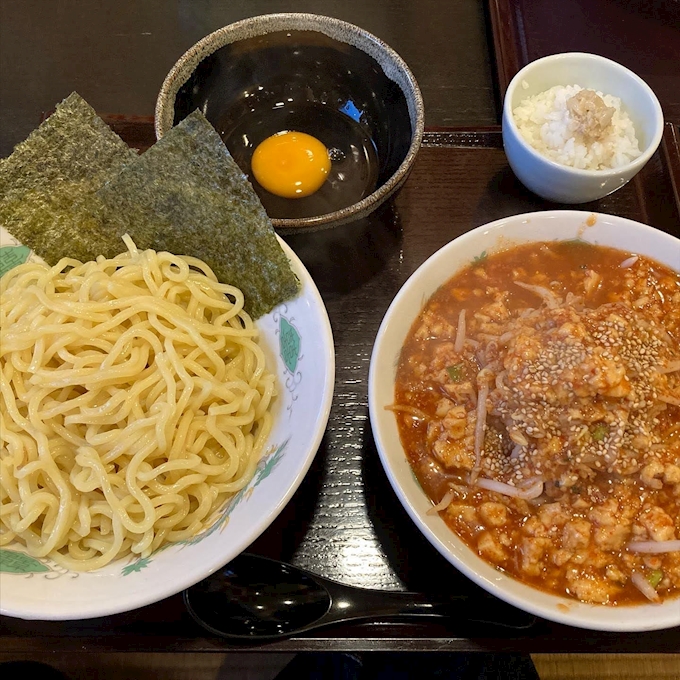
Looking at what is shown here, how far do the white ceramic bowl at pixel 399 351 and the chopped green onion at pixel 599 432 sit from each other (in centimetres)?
41

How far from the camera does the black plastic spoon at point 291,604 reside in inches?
57.9

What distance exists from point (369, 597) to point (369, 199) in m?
1.18

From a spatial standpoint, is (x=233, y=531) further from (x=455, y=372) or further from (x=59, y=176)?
(x=59, y=176)

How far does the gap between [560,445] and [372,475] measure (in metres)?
0.56

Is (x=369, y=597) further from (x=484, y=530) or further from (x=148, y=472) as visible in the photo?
(x=148, y=472)

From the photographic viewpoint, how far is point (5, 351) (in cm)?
152

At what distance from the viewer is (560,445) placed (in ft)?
4.81

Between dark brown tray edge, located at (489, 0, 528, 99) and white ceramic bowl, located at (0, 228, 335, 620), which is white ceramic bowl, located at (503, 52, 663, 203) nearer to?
dark brown tray edge, located at (489, 0, 528, 99)

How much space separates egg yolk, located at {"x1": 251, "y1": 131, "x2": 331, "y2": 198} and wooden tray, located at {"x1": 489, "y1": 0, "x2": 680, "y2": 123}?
3.04ft

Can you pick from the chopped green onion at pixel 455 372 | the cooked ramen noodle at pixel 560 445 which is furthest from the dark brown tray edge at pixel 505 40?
the chopped green onion at pixel 455 372

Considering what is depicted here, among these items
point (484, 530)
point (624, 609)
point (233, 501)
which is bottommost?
point (624, 609)

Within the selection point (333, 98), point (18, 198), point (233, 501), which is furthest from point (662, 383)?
point (18, 198)

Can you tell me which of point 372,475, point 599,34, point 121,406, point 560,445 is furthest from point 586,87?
point 121,406

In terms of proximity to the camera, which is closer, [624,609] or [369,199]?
[624,609]
